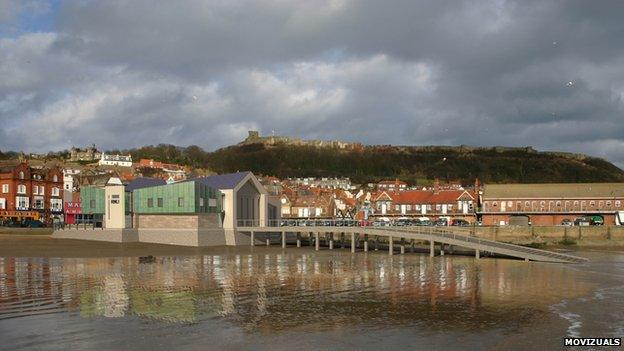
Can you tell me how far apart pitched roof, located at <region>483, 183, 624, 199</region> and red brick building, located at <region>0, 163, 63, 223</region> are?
64.3 m

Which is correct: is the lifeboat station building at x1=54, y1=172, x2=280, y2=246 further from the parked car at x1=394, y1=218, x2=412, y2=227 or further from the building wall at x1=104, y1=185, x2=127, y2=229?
the parked car at x1=394, y1=218, x2=412, y2=227

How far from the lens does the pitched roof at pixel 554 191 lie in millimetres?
96287

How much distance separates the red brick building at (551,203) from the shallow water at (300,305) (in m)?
53.6

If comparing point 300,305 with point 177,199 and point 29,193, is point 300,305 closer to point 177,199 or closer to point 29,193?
point 177,199

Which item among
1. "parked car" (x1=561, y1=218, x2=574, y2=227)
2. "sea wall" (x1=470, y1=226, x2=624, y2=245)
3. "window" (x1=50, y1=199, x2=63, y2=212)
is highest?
"window" (x1=50, y1=199, x2=63, y2=212)

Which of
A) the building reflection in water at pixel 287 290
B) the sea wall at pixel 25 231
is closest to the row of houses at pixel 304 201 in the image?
the sea wall at pixel 25 231

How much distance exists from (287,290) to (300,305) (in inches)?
183

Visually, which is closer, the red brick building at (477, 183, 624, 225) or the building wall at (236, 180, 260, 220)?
the building wall at (236, 180, 260, 220)

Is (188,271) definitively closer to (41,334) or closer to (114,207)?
(41,334)

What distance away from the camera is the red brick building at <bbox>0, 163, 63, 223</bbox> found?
8406cm

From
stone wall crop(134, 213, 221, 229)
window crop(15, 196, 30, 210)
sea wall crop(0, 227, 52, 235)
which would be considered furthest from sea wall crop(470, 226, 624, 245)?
window crop(15, 196, 30, 210)

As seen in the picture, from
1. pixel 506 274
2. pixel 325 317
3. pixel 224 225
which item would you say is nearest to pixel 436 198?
pixel 224 225

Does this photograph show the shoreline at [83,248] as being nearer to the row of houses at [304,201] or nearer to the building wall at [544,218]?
the row of houses at [304,201]

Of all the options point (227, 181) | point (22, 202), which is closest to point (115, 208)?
point (227, 181)
